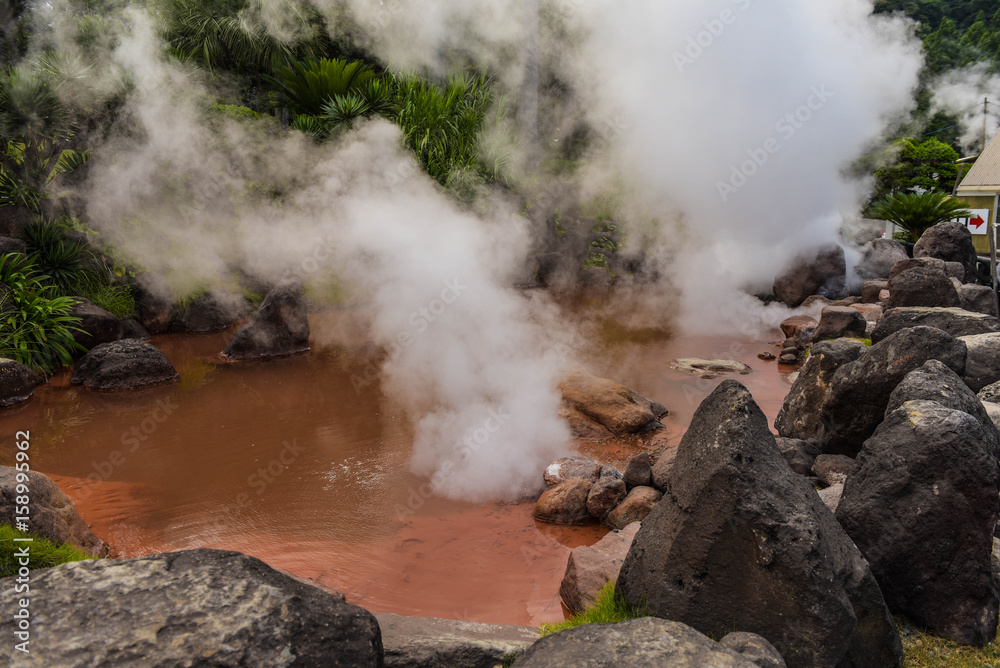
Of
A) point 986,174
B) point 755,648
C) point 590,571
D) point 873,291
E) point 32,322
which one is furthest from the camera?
point 986,174

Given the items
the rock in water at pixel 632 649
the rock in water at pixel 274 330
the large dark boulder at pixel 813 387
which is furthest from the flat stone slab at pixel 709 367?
the rock in water at pixel 632 649

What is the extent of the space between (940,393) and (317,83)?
13.2m

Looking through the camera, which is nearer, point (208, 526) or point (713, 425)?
point (713, 425)

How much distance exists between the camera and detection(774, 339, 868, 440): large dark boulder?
5172 millimetres

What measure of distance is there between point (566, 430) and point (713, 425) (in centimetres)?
366

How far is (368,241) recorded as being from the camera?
9852 mm

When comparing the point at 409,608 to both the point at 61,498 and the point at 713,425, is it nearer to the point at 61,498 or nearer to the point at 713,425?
the point at 713,425

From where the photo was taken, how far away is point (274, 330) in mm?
9336

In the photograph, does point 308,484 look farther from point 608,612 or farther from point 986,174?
point 986,174

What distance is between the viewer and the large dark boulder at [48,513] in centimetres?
362

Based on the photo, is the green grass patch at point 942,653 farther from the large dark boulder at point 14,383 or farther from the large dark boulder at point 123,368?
the large dark boulder at point 14,383

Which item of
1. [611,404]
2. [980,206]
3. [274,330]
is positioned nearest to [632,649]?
[611,404]

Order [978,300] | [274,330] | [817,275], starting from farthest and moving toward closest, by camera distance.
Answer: [817,275]
[274,330]
[978,300]

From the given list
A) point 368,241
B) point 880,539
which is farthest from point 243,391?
point 880,539
